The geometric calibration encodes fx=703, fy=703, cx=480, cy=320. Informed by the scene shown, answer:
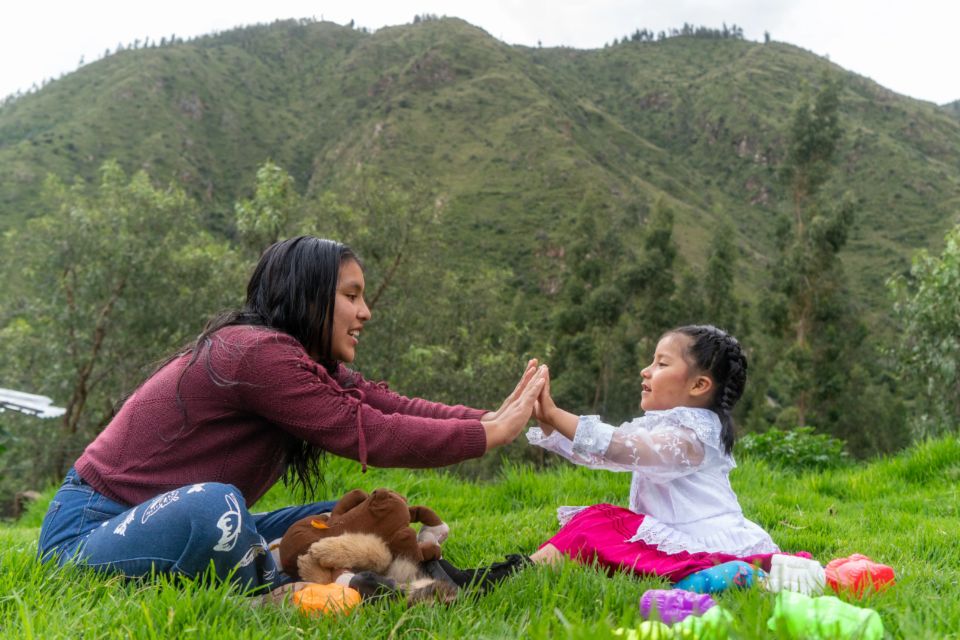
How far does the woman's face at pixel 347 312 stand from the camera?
3.13m

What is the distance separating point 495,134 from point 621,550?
96521mm

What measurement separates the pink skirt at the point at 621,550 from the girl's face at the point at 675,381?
60 centimetres

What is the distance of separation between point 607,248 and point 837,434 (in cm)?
1375

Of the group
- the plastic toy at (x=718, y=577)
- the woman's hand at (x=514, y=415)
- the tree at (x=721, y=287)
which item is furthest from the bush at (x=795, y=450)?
the tree at (x=721, y=287)

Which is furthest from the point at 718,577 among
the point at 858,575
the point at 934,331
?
the point at 934,331

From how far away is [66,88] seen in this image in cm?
10006

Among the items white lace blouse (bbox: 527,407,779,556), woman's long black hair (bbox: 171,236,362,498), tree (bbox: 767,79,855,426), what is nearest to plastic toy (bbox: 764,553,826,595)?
white lace blouse (bbox: 527,407,779,556)

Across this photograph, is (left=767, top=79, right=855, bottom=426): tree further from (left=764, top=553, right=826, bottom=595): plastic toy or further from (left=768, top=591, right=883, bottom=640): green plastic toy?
(left=768, top=591, right=883, bottom=640): green plastic toy

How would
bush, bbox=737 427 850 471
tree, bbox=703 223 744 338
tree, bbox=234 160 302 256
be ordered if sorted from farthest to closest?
tree, bbox=703 223 744 338, tree, bbox=234 160 302 256, bush, bbox=737 427 850 471

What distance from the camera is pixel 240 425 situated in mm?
2945

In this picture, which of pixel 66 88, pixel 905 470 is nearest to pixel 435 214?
pixel 905 470

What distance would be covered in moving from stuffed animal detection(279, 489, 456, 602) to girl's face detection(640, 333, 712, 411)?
1.49 metres

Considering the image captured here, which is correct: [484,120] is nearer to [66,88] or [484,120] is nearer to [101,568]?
[66,88]

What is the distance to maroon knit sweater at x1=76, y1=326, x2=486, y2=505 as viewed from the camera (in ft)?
8.96
